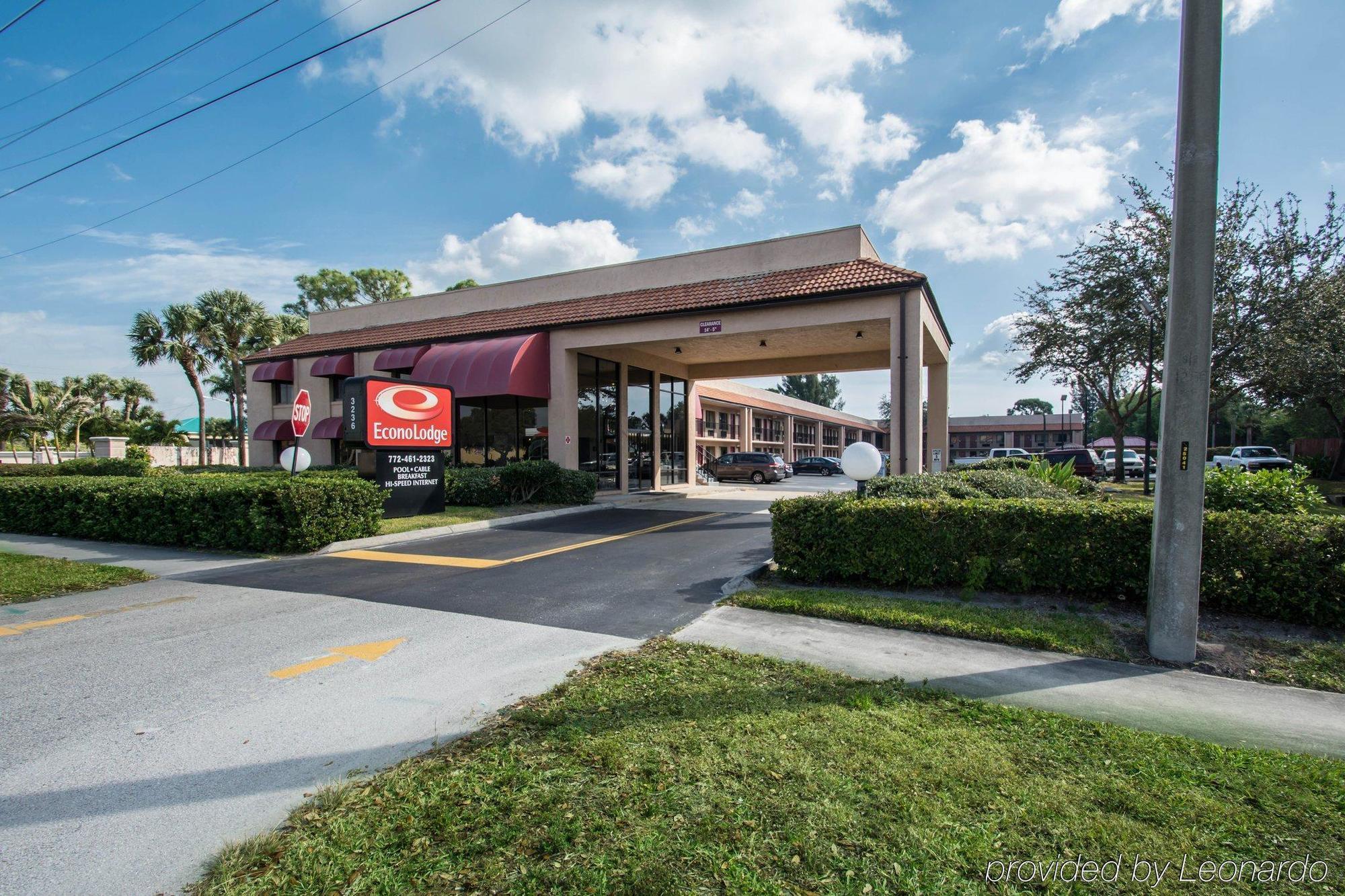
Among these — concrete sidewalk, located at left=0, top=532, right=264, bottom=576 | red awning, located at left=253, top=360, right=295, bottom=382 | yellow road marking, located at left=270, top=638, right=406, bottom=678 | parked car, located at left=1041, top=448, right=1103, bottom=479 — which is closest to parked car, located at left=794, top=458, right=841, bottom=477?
parked car, located at left=1041, top=448, right=1103, bottom=479

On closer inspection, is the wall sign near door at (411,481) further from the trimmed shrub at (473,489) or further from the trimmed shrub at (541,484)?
the trimmed shrub at (541,484)

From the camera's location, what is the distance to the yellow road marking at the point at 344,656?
4562 mm

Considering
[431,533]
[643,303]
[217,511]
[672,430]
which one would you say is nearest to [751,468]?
[672,430]

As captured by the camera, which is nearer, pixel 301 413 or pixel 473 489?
pixel 301 413

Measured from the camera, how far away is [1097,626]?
18.0 feet

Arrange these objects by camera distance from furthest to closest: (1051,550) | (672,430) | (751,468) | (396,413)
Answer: (751,468), (672,430), (396,413), (1051,550)

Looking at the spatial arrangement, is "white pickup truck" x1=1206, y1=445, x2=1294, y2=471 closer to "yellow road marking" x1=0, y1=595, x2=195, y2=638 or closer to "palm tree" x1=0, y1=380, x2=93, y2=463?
"yellow road marking" x1=0, y1=595, x2=195, y2=638

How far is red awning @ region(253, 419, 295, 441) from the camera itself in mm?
27000

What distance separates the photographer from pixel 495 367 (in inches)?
727

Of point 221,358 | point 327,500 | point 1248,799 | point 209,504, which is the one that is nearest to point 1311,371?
point 1248,799

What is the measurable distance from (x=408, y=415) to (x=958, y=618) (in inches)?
457

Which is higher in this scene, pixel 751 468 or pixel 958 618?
pixel 958 618

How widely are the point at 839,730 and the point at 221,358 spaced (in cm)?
4581

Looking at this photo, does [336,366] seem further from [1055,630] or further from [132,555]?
[1055,630]
